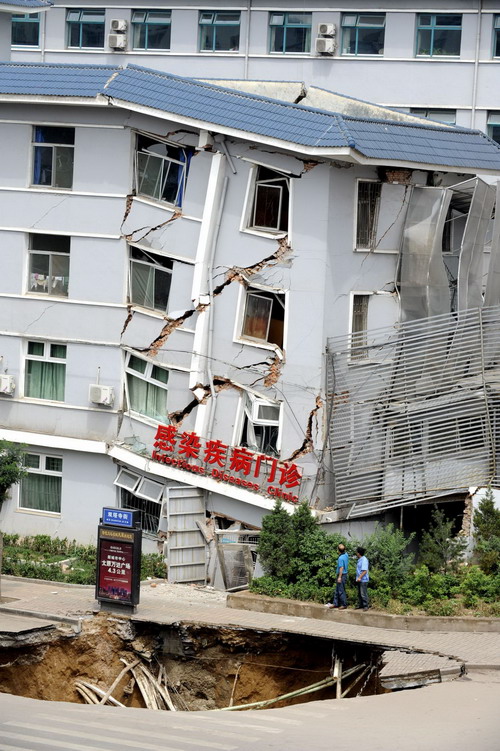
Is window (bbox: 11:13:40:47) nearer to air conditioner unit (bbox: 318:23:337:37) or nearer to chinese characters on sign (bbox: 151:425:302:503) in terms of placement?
air conditioner unit (bbox: 318:23:337:37)

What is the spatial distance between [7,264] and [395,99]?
55.4 ft

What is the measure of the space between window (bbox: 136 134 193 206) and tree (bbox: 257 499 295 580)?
25.9 ft

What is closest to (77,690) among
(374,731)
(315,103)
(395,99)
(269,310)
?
(374,731)

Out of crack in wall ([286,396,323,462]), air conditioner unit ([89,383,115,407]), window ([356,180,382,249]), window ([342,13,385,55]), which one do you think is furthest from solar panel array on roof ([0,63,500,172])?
window ([342,13,385,55])

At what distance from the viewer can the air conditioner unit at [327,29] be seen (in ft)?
151

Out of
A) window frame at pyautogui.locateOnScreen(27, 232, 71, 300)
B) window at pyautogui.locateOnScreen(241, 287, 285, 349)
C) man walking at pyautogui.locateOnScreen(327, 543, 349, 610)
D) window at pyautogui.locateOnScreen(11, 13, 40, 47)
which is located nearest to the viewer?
man walking at pyautogui.locateOnScreen(327, 543, 349, 610)

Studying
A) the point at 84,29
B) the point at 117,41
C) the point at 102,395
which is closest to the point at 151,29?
the point at 117,41

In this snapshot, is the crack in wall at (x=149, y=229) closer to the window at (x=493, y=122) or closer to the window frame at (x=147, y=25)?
the window at (x=493, y=122)

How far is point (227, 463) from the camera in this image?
31172 millimetres

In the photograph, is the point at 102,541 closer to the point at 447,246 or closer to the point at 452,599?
the point at 452,599

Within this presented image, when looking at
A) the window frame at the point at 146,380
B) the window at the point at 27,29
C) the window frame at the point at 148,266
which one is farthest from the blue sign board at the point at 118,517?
the window at the point at 27,29

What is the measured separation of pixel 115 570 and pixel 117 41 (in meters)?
26.0

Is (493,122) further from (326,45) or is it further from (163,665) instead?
(163,665)

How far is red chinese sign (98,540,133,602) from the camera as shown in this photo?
25.9 metres
